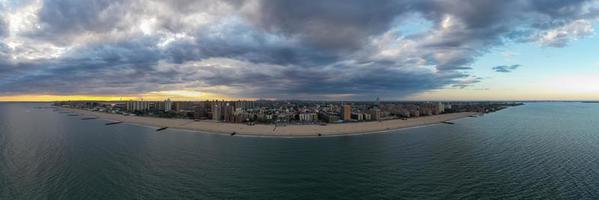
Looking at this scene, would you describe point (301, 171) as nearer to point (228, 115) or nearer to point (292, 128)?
point (292, 128)

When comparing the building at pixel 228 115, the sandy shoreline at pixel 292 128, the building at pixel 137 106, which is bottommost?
the sandy shoreline at pixel 292 128

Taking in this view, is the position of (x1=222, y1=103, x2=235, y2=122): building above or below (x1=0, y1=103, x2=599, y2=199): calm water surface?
above

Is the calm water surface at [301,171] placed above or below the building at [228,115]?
below

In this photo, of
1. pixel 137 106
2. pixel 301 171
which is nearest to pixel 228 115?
pixel 301 171

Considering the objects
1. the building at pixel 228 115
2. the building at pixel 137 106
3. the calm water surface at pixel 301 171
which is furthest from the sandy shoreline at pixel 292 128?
the building at pixel 137 106

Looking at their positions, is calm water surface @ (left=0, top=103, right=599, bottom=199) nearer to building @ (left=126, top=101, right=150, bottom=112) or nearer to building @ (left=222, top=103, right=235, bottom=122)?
building @ (left=222, top=103, right=235, bottom=122)

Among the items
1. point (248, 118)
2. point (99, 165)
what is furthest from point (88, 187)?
point (248, 118)

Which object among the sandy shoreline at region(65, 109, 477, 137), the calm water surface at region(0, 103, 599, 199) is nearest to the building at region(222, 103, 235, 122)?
the sandy shoreline at region(65, 109, 477, 137)

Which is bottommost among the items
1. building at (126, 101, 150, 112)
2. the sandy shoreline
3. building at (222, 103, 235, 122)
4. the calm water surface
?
the calm water surface

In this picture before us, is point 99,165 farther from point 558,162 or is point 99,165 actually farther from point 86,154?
point 558,162

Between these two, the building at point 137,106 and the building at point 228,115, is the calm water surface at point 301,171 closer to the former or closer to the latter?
the building at point 228,115

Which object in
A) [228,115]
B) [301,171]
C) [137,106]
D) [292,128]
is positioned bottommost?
[301,171]
